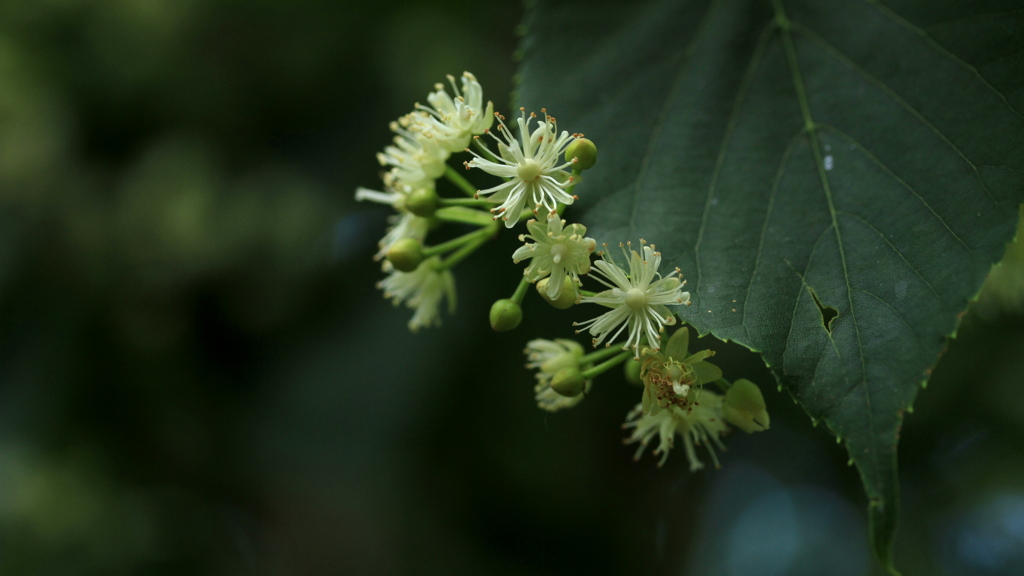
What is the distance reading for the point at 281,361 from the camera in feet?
8.23

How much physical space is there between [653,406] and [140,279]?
2.14 meters

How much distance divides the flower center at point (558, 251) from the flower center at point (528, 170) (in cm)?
12

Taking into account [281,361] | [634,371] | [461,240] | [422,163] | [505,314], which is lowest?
[634,371]

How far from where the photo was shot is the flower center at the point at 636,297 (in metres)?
0.87

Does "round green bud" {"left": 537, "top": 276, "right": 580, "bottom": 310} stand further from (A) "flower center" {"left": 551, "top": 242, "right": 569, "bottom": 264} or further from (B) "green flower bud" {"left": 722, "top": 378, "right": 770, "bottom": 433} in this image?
(B) "green flower bud" {"left": 722, "top": 378, "right": 770, "bottom": 433}

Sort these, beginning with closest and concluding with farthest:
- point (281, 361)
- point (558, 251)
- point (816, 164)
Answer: point (558, 251), point (816, 164), point (281, 361)

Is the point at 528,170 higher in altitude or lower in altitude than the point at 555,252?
higher

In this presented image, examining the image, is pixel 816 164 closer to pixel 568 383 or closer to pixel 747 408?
pixel 747 408

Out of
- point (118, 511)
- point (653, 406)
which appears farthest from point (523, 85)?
point (118, 511)

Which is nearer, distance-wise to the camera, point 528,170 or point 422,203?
point 528,170

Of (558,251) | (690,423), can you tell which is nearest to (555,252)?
(558,251)

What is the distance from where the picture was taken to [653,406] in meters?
0.85

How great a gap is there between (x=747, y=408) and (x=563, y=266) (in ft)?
0.96

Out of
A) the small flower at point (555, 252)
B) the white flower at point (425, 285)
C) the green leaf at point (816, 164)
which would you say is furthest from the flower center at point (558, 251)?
the white flower at point (425, 285)
